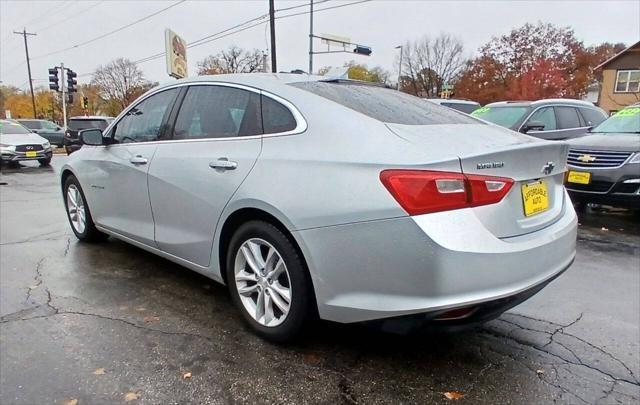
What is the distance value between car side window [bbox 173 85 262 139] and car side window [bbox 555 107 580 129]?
7839 millimetres

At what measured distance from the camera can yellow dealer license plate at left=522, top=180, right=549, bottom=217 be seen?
2217 mm

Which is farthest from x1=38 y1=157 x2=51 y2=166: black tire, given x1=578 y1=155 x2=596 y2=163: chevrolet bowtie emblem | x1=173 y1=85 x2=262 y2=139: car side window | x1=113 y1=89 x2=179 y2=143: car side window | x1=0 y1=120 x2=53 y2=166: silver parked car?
x1=578 y1=155 x2=596 y2=163: chevrolet bowtie emblem

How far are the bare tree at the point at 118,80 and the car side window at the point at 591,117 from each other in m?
53.1

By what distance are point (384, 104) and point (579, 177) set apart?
4.44 meters

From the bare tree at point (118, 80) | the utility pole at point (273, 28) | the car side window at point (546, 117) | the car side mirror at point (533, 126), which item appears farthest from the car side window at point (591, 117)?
the bare tree at point (118, 80)

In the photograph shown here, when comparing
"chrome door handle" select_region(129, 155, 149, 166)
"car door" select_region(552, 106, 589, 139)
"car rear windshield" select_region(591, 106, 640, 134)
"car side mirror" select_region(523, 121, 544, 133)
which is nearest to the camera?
"chrome door handle" select_region(129, 155, 149, 166)

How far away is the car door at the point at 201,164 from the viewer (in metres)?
2.66

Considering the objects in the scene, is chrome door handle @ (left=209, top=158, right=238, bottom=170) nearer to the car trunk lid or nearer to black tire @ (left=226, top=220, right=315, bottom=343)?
black tire @ (left=226, top=220, right=315, bottom=343)

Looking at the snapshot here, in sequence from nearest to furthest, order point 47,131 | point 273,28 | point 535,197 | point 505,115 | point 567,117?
point 535,197 → point 505,115 → point 567,117 → point 273,28 → point 47,131

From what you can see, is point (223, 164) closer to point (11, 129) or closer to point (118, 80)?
point (11, 129)

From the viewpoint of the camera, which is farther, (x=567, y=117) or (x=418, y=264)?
(x=567, y=117)

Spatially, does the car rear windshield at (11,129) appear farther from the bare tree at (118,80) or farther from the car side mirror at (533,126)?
the bare tree at (118,80)

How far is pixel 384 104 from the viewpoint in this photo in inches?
106

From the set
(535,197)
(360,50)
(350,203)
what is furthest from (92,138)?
(360,50)
